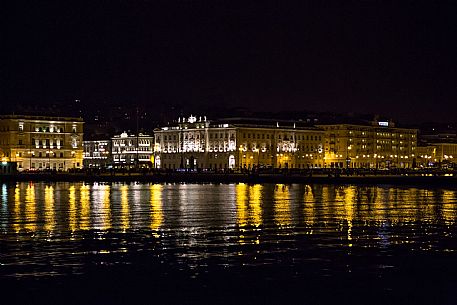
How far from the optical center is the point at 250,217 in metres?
38.5

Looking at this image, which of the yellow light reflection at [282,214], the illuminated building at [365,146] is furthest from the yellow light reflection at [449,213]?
the illuminated building at [365,146]

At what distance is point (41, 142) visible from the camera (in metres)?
135

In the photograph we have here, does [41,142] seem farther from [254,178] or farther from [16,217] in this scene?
[16,217]

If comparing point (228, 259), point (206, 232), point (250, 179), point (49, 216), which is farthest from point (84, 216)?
point (250, 179)

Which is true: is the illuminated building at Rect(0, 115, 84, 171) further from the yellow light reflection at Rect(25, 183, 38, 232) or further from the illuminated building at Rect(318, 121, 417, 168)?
the yellow light reflection at Rect(25, 183, 38, 232)

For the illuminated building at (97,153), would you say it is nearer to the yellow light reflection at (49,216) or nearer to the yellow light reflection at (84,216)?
the yellow light reflection at (49,216)

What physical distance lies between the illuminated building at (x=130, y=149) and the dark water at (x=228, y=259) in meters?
138

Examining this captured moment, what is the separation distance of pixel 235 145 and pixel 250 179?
5381cm

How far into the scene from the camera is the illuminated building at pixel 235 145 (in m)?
155

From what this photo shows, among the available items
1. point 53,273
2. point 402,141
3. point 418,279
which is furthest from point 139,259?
point 402,141

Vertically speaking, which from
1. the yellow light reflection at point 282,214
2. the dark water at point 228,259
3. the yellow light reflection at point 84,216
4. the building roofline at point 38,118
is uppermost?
the building roofline at point 38,118

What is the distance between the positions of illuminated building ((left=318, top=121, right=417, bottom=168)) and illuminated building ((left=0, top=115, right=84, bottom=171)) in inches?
2161

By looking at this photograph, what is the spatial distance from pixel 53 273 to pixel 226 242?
7525 millimetres

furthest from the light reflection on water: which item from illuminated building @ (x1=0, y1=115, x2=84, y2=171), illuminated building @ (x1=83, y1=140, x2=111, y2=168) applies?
illuminated building @ (x1=83, y1=140, x2=111, y2=168)
